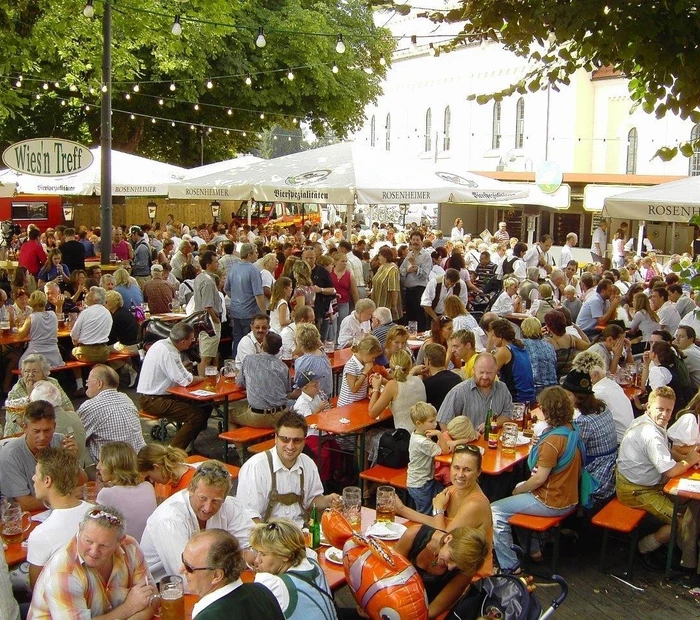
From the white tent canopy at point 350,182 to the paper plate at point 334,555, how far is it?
308 inches

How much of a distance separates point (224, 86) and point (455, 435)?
2443 centimetres

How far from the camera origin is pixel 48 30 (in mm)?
12656

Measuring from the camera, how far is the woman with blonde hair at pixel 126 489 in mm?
5113

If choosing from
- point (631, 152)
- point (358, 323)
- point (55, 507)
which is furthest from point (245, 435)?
point (631, 152)

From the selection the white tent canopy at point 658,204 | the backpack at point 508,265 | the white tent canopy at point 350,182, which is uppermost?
the white tent canopy at point 350,182

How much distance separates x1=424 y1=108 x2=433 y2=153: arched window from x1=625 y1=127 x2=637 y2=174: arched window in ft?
40.8

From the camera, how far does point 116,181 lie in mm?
18688

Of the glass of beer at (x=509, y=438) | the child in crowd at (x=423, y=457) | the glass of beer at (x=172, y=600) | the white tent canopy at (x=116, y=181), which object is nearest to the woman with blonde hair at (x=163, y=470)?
the glass of beer at (x=172, y=600)

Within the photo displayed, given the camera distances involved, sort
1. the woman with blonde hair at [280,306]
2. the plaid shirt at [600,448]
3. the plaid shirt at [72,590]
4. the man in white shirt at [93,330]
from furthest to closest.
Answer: the man in white shirt at [93,330] → the woman with blonde hair at [280,306] → the plaid shirt at [600,448] → the plaid shirt at [72,590]

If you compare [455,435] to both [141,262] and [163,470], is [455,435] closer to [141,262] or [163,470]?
[163,470]

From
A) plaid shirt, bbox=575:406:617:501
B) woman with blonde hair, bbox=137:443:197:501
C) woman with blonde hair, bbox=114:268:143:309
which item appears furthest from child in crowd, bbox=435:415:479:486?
woman with blonde hair, bbox=114:268:143:309

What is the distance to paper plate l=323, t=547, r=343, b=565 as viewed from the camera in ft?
15.9

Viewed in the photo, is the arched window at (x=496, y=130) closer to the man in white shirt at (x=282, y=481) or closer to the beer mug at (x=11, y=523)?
the man in white shirt at (x=282, y=481)

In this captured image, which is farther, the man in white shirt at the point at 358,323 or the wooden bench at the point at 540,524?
the man in white shirt at the point at 358,323
